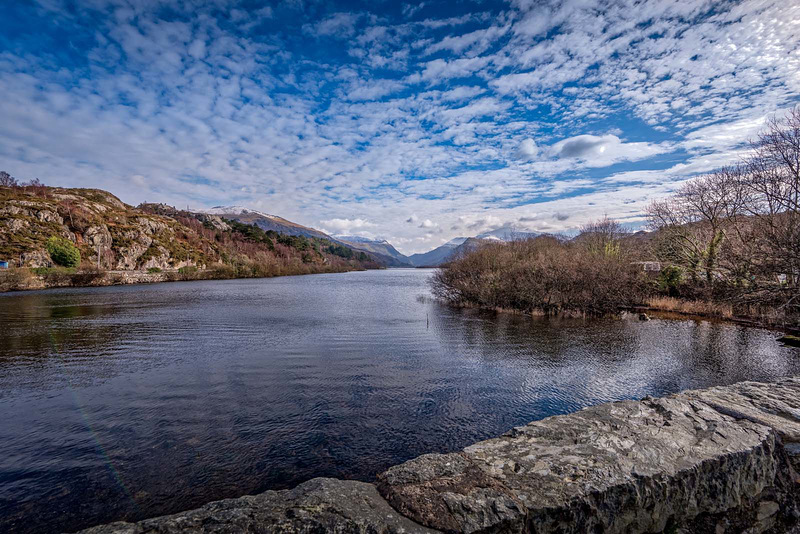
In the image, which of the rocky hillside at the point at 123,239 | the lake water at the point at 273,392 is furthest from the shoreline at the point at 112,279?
the lake water at the point at 273,392

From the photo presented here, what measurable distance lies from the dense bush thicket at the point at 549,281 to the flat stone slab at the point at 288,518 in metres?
26.6

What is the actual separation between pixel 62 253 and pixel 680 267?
305ft

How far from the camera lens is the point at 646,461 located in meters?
4.43

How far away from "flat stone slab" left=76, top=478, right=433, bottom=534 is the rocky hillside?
81892mm

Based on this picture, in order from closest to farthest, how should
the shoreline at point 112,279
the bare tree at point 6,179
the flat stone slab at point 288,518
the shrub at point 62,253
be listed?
the flat stone slab at point 288,518
the shoreline at point 112,279
the shrub at point 62,253
the bare tree at point 6,179

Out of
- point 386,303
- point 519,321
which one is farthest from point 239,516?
point 386,303

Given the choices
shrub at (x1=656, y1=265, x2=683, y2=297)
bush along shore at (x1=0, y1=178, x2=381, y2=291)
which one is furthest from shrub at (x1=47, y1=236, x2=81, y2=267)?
shrub at (x1=656, y1=265, x2=683, y2=297)

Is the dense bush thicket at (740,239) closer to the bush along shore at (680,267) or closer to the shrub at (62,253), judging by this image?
the bush along shore at (680,267)

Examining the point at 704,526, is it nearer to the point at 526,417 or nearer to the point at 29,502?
the point at 526,417

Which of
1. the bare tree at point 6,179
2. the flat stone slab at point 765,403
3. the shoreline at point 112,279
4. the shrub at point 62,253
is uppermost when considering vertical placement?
the bare tree at point 6,179

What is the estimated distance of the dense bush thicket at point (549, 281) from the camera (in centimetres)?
2733

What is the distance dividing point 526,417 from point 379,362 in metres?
6.76

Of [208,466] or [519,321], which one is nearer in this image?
[208,466]

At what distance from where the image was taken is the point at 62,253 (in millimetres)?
63938
